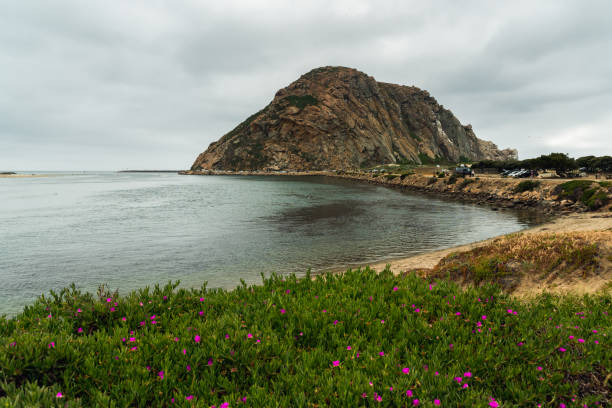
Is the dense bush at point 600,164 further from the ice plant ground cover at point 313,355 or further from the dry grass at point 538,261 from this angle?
the ice plant ground cover at point 313,355

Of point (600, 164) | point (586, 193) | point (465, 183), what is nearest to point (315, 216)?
point (586, 193)

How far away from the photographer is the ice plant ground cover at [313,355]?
3457 millimetres

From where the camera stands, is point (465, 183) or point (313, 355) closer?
point (313, 355)

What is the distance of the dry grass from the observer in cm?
898

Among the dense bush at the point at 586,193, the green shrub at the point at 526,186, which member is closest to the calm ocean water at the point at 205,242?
the dense bush at the point at 586,193

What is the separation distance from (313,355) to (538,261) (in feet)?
30.6

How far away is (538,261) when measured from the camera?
963 cm

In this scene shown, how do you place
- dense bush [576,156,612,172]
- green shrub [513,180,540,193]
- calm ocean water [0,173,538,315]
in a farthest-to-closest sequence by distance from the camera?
dense bush [576,156,612,172], green shrub [513,180,540,193], calm ocean water [0,173,538,315]

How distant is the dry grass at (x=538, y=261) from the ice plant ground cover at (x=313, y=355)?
345 cm

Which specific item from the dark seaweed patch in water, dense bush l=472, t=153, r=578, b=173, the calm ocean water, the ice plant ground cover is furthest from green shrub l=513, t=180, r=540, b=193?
the ice plant ground cover

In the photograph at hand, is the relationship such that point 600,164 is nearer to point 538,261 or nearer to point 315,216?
point 315,216

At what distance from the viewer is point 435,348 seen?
4422 millimetres

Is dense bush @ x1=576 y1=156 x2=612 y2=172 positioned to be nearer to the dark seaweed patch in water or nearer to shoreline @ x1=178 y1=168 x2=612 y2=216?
shoreline @ x1=178 y1=168 x2=612 y2=216

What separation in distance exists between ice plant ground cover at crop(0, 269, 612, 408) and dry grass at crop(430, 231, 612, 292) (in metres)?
3.45
